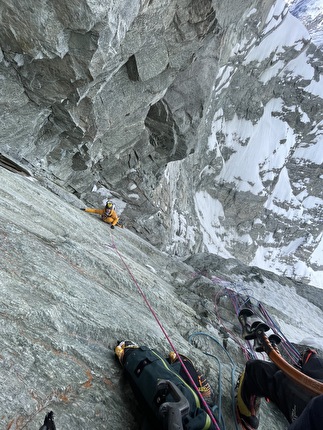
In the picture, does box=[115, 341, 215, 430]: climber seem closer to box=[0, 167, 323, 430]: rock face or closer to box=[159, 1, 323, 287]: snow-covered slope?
box=[0, 167, 323, 430]: rock face

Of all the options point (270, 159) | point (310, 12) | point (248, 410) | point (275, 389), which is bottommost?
point (248, 410)

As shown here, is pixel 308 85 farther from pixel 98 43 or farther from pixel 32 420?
pixel 32 420

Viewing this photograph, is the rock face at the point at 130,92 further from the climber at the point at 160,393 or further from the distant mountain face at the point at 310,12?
the distant mountain face at the point at 310,12

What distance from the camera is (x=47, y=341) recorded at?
2861 millimetres

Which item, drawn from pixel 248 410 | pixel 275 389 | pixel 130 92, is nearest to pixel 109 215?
pixel 130 92

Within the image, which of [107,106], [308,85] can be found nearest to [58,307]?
[107,106]

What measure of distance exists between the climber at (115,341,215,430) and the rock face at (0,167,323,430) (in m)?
0.20

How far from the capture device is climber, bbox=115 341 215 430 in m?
2.40

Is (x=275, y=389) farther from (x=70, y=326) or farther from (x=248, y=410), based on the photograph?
(x=70, y=326)

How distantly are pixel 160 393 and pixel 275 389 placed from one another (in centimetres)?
148

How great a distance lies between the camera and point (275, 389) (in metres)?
3.22

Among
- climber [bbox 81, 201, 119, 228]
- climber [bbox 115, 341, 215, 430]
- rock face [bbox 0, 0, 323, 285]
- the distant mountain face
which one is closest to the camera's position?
climber [bbox 115, 341, 215, 430]

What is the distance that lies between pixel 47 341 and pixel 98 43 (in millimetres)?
9413

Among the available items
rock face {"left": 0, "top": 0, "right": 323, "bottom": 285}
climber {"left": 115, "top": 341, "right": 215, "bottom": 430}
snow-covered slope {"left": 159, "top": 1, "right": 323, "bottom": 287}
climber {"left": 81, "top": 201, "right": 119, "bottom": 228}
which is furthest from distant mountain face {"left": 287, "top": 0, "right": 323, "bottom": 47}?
climber {"left": 115, "top": 341, "right": 215, "bottom": 430}
